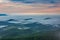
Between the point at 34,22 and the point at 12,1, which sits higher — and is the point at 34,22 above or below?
below

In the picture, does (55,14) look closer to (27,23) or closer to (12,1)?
(27,23)

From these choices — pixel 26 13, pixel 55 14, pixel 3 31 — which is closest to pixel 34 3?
pixel 26 13

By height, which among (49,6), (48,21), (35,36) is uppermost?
(49,6)

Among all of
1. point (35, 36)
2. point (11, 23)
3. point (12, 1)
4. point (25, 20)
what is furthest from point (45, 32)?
point (12, 1)

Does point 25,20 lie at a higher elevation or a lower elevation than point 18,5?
lower

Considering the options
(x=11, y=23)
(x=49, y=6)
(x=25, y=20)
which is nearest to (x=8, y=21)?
(x=11, y=23)

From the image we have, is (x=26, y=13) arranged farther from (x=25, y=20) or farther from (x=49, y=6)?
(x=49, y=6)

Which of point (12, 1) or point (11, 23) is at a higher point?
point (12, 1)

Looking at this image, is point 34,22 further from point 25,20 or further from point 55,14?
point 55,14
